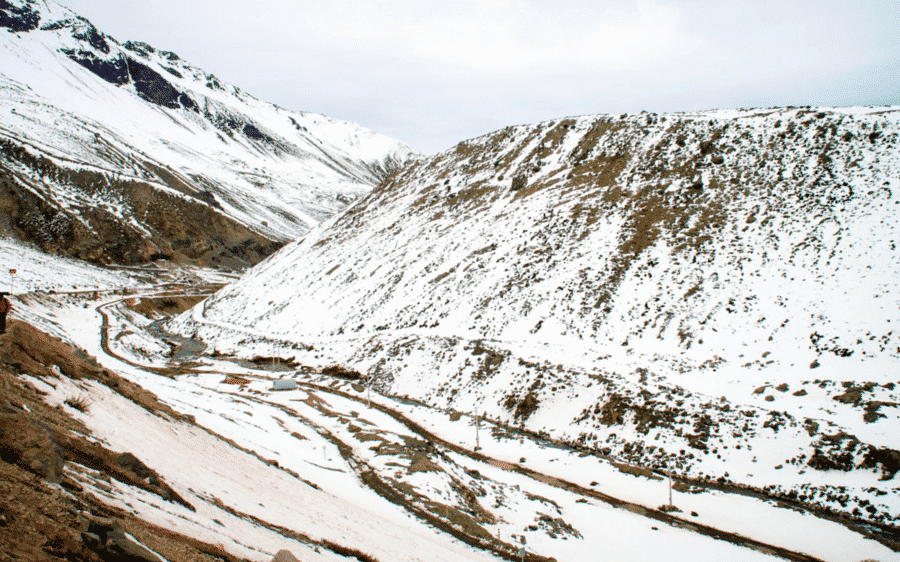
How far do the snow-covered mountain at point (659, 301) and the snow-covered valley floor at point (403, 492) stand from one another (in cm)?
237

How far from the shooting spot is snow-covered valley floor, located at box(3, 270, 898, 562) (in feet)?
35.1

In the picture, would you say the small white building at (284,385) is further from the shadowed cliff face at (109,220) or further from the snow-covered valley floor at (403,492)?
the shadowed cliff face at (109,220)

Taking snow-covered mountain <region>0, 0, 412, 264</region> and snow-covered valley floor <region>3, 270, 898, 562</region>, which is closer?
snow-covered valley floor <region>3, 270, 898, 562</region>

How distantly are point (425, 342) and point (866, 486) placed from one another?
2860 cm

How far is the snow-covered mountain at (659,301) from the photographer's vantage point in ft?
74.1

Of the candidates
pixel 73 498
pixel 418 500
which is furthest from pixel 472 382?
pixel 73 498

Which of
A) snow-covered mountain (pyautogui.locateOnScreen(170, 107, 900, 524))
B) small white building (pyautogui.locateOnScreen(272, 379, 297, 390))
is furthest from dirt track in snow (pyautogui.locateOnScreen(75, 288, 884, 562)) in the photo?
small white building (pyautogui.locateOnScreen(272, 379, 297, 390))

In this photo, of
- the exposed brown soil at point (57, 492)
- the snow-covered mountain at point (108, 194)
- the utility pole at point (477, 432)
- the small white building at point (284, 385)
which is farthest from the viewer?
the snow-covered mountain at point (108, 194)

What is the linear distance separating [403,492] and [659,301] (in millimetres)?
24743

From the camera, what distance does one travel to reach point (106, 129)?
16762 cm

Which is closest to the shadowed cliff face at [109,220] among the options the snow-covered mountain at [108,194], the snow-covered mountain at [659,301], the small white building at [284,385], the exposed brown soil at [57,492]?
the snow-covered mountain at [108,194]

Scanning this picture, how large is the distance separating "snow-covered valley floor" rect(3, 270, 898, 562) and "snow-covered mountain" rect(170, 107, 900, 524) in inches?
93.4

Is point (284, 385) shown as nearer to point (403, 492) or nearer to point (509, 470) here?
point (509, 470)

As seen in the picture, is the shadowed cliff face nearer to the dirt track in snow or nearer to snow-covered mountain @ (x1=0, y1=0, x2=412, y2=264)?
snow-covered mountain @ (x1=0, y1=0, x2=412, y2=264)
